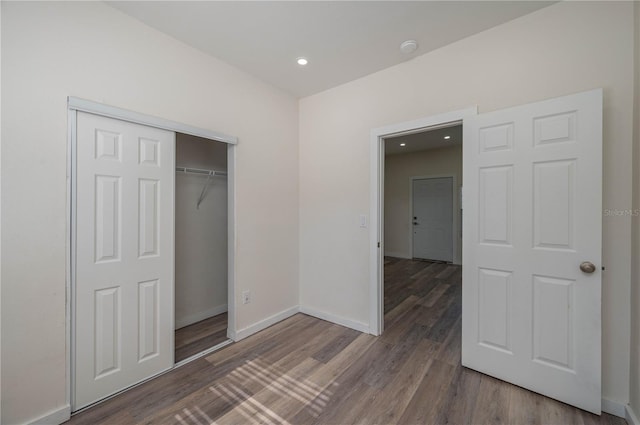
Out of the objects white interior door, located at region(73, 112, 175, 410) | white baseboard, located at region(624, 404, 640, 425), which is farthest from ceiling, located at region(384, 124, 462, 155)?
white baseboard, located at region(624, 404, 640, 425)

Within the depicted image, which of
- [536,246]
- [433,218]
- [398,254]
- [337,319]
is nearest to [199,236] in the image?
[337,319]

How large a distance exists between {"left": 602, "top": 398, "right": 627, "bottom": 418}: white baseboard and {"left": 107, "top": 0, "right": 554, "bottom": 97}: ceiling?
2671mm

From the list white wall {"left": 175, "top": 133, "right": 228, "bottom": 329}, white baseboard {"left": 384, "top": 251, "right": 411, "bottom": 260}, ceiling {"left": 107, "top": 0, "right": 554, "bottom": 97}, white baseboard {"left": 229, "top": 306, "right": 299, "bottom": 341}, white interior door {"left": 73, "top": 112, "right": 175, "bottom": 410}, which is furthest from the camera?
white baseboard {"left": 384, "top": 251, "right": 411, "bottom": 260}

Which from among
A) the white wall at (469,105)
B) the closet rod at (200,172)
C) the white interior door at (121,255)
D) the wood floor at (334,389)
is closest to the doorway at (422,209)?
the white wall at (469,105)

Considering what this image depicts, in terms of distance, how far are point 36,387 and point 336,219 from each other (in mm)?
2545

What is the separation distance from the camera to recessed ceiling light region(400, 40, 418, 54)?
85.1 inches

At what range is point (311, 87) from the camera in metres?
2.98

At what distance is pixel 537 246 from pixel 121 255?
2.95 metres

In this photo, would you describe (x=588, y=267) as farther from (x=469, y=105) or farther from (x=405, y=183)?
(x=405, y=183)

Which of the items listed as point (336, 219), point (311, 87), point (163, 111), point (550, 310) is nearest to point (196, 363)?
point (336, 219)

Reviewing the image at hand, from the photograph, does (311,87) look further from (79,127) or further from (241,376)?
(241,376)

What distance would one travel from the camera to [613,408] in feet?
5.29

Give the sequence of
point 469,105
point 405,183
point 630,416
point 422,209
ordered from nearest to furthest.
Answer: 1. point 630,416
2. point 469,105
3. point 422,209
4. point 405,183

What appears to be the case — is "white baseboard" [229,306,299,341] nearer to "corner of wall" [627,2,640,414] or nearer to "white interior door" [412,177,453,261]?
"corner of wall" [627,2,640,414]
